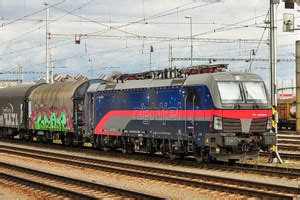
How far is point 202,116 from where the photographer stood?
21.0 m

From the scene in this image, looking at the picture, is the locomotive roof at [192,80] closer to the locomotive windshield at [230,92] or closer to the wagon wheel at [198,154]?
the locomotive windshield at [230,92]

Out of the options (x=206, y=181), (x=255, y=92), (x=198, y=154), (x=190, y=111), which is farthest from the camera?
(x=198, y=154)

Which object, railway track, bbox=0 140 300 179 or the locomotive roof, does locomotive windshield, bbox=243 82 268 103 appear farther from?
railway track, bbox=0 140 300 179

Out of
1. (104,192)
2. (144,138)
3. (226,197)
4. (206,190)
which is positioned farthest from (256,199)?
(144,138)

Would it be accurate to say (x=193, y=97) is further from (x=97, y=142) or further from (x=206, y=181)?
(x=97, y=142)

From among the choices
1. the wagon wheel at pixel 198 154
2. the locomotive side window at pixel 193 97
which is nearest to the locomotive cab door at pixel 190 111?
the locomotive side window at pixel 193 97

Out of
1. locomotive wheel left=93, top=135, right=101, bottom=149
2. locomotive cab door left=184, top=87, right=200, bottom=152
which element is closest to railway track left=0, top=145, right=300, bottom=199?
locomotive cab door left=184, top=87, right=200, bottom=152

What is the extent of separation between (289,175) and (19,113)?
1028 inches

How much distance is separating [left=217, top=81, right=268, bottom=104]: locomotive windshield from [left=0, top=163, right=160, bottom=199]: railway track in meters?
6.54

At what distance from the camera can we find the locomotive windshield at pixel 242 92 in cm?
2083

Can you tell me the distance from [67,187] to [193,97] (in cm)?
682

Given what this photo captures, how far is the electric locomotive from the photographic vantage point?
2053cm

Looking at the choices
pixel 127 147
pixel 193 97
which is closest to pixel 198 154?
pixel 193 97

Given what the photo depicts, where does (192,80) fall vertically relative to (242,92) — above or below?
above
